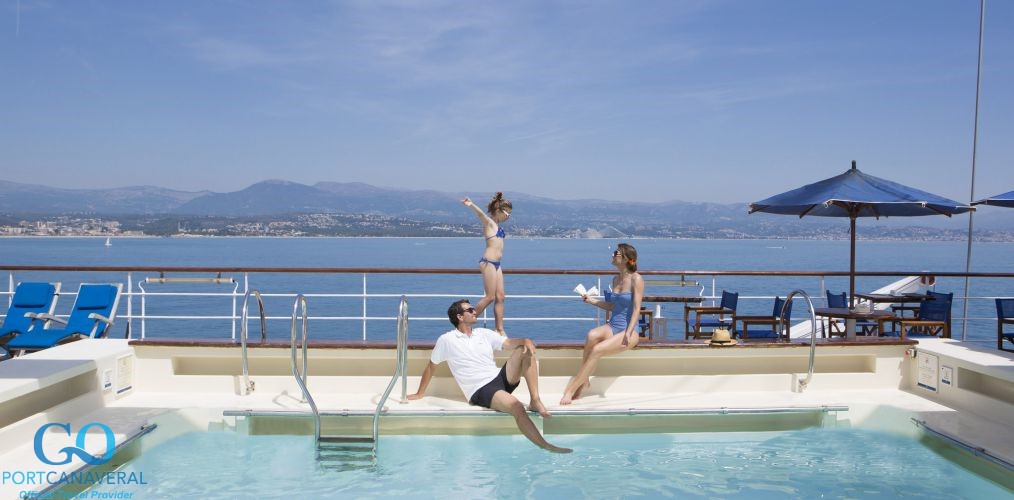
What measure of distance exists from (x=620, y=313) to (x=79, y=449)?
349 cm

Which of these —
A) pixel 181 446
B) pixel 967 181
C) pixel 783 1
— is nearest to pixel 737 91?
pixel 783 1

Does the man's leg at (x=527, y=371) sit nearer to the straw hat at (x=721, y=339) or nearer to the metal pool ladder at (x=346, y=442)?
the metal pool ladder at (x=346, y=442)

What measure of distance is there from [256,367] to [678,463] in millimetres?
3258

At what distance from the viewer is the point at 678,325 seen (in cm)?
2847

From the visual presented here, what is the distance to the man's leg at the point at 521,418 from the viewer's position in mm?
4578

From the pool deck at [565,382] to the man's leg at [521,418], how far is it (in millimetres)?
108

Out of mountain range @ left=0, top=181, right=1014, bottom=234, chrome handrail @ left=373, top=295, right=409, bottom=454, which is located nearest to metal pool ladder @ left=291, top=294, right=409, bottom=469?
chrome handrail @ left=373, top=295, right=409, bottom=454

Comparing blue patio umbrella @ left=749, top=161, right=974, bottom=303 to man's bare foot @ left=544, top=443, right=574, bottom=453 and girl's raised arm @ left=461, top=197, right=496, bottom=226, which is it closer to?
girl's raised arm @ left=461, top=197, right=496, bottom=226

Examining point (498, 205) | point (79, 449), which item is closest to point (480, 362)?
point (498, 205)

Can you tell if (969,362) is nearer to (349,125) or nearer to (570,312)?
(570,312)

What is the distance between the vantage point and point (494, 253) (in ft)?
19.0

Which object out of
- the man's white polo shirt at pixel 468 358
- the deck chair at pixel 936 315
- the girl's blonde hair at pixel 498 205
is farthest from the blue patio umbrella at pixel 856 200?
the man's white polo shirt at pixel 468 358


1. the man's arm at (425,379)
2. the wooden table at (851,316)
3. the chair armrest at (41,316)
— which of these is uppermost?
the wooden table at (851,316)

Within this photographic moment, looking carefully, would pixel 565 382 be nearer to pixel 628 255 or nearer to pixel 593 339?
pixel 593 339
